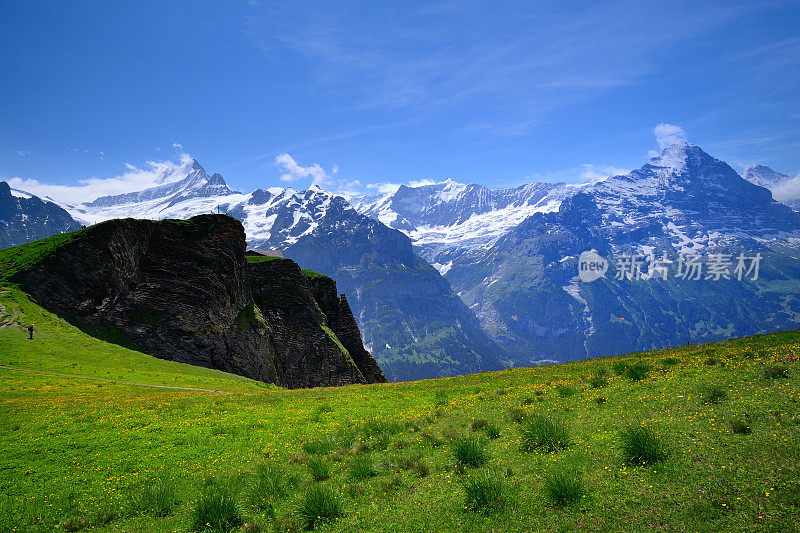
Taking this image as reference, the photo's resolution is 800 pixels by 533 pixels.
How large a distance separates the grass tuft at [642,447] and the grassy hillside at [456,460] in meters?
0.06

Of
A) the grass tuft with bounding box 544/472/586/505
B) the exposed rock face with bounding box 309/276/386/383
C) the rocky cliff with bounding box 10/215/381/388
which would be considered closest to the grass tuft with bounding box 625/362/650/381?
the grass tuft with bounding box 544/472/586/505

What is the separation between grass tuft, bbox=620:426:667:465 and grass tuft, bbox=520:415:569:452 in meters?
2.09

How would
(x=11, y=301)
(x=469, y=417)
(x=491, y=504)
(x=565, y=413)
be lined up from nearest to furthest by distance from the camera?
(x=491, y=504) → (x=565, y=413) → (x=469, y=417) → (x=11, y=301)

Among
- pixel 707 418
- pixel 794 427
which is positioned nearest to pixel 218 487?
pixel 707 418

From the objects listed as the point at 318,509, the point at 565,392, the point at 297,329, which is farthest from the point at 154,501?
the point at 297,329

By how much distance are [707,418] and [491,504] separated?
8797mm

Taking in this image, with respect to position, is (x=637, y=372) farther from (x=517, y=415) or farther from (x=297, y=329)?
(x=297, y=329)

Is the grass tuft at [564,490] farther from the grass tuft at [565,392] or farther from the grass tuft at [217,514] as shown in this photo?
the grass tuft at [565,392]

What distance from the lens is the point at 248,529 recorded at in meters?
11.2

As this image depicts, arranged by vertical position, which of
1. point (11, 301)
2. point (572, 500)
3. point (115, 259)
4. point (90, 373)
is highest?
point (115, 259)

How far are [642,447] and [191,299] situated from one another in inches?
3259

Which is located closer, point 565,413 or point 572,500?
point 572,500

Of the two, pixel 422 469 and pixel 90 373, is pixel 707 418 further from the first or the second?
pixel 90 373

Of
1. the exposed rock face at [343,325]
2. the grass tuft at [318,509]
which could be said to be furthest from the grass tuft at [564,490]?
the exposed rock face at [343,325]
